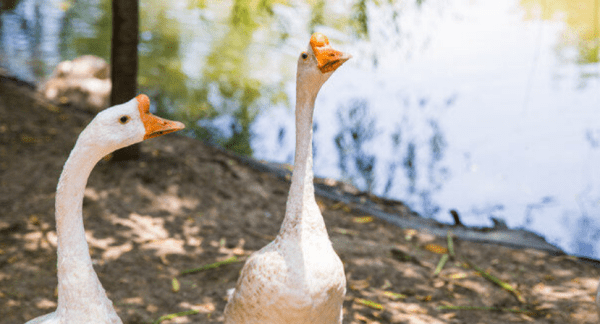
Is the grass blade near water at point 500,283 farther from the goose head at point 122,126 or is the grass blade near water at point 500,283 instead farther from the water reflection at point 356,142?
the goose head at point 122,126

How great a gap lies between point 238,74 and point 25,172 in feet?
20.1

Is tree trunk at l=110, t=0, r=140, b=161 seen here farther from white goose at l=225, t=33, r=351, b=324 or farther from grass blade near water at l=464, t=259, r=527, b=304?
grass blade near water at l=464, t=259, r=527, b=304

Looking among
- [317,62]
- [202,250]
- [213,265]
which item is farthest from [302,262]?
[202,250]

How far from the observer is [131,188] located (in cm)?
586

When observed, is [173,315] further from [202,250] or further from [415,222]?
[415,222]

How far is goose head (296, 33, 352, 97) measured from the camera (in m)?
2.99

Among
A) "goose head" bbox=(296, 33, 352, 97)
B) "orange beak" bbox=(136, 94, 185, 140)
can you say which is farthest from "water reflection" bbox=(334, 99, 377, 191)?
"orange beak" bbox=(136, 94, 185, 140)

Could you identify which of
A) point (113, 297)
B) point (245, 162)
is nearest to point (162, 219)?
point (113, 297)

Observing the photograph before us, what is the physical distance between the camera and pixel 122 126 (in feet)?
8.39

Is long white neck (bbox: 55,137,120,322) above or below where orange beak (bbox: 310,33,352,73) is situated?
below

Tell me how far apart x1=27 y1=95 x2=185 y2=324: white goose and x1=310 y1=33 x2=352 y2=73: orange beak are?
865 millimetres

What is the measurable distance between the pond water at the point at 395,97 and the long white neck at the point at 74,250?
5014 mm

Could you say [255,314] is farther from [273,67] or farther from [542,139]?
[273,67]

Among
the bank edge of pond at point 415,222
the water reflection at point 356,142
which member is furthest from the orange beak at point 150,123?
the water reflection at point 356,142
